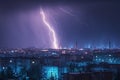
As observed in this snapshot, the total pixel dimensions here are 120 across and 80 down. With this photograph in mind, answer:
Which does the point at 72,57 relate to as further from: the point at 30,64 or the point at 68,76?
the point at 68,76

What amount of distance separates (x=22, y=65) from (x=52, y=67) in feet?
13.2

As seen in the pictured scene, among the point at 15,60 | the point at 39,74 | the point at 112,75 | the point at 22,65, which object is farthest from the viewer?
the point at 15,60

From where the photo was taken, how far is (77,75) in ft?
114

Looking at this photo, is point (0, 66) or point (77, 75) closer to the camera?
point (77, 75)

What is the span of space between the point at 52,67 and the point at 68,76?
10.6 m

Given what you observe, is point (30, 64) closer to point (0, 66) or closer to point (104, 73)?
point (0, 66)

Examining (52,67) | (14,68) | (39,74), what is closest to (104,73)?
(39,74)

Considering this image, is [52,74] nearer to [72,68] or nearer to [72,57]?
[72,68]

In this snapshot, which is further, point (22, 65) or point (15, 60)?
point (15, 60)

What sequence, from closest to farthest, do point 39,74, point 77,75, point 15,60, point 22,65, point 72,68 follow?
point 77,75, point 39,74, point 72,68, point 22,65, point 15,60

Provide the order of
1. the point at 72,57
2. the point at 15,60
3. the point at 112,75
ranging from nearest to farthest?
the point at 112,75, the point at 15,60, the point at 72,57

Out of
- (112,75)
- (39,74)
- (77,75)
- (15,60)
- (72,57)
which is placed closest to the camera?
(77,75)

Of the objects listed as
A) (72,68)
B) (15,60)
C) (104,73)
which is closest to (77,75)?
(104,73)

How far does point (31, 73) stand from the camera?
4094 centimetres
